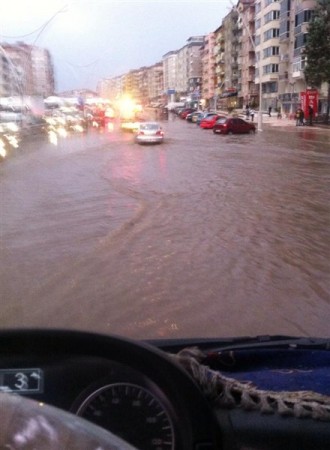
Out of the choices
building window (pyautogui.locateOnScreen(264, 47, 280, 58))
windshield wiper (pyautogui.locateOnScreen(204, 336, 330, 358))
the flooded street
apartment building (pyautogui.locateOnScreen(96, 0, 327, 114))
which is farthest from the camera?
building window (pyautogui.locateOnScreen(264, 47, 280, 58))

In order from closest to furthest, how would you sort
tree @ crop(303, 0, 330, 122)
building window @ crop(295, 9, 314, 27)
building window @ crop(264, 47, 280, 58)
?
1. tree @ crop(303, 0, 330, 122)
2. building window @ crop(295, 9, 314, 27)
3. building window @ crop(264, 47, 280, 58)

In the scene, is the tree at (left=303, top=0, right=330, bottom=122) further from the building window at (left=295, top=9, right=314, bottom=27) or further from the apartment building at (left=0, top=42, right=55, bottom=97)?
the apartment building at (left=0, top=42, right=55, bottom=97)

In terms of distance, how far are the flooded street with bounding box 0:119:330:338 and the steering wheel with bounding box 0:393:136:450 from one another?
306 centimetres

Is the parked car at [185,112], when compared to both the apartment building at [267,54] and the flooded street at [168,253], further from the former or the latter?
the flooded street at [168,253]

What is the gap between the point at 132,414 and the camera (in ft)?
6.30

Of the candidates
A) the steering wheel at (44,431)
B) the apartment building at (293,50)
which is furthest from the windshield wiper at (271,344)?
the apartment building at (293,50)

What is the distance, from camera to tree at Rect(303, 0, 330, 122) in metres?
46.5

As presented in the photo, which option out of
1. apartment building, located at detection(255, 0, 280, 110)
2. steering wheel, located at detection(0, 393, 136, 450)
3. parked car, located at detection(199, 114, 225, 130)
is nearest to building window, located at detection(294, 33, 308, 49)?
apartment building, located at detection(255, 0, 280, 110)

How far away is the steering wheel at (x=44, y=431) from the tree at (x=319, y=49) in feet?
158

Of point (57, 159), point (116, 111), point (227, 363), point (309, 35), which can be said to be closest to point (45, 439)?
point (227, 363)

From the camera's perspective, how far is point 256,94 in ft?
259

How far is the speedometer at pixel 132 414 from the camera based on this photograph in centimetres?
188

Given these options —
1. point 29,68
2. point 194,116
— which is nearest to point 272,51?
point 194,116

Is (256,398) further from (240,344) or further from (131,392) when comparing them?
(240,344)
